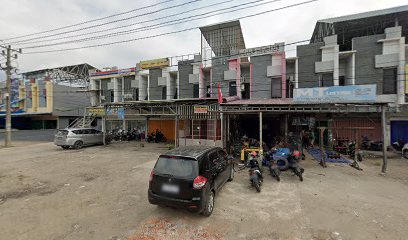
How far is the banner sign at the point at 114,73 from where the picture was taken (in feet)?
68.2

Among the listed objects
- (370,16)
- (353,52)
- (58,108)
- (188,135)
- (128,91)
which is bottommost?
(188,135)

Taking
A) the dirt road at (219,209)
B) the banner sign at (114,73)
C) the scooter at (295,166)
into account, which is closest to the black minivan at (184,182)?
the dirt road at (219,209)

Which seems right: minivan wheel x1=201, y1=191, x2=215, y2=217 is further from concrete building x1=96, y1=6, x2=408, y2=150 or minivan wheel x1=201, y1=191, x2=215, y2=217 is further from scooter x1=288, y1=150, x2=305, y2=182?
concrete building x1=96, y1=6, x2=408, y2=150

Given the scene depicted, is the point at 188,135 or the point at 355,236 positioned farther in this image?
the point at 188,135

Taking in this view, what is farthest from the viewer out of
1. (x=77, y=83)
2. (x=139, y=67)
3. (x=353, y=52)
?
(x=77, y=83)

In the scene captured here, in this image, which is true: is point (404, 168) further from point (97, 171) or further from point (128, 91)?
point (128, 91)

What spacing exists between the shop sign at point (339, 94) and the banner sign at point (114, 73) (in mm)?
17775

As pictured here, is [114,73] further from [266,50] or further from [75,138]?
[266,50]

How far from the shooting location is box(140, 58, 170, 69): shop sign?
62.7 ft

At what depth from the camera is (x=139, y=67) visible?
67.6ft

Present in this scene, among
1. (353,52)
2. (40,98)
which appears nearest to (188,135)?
(353,52)

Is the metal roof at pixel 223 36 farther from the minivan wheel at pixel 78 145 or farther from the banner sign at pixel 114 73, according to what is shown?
the minivan wheel at pixel 78 145

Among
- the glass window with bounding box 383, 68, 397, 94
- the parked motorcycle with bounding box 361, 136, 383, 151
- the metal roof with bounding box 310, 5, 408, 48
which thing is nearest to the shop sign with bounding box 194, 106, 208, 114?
the parked motorcycle with bounding box 361, 136, 383, 151

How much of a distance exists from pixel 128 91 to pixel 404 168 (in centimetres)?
2297
